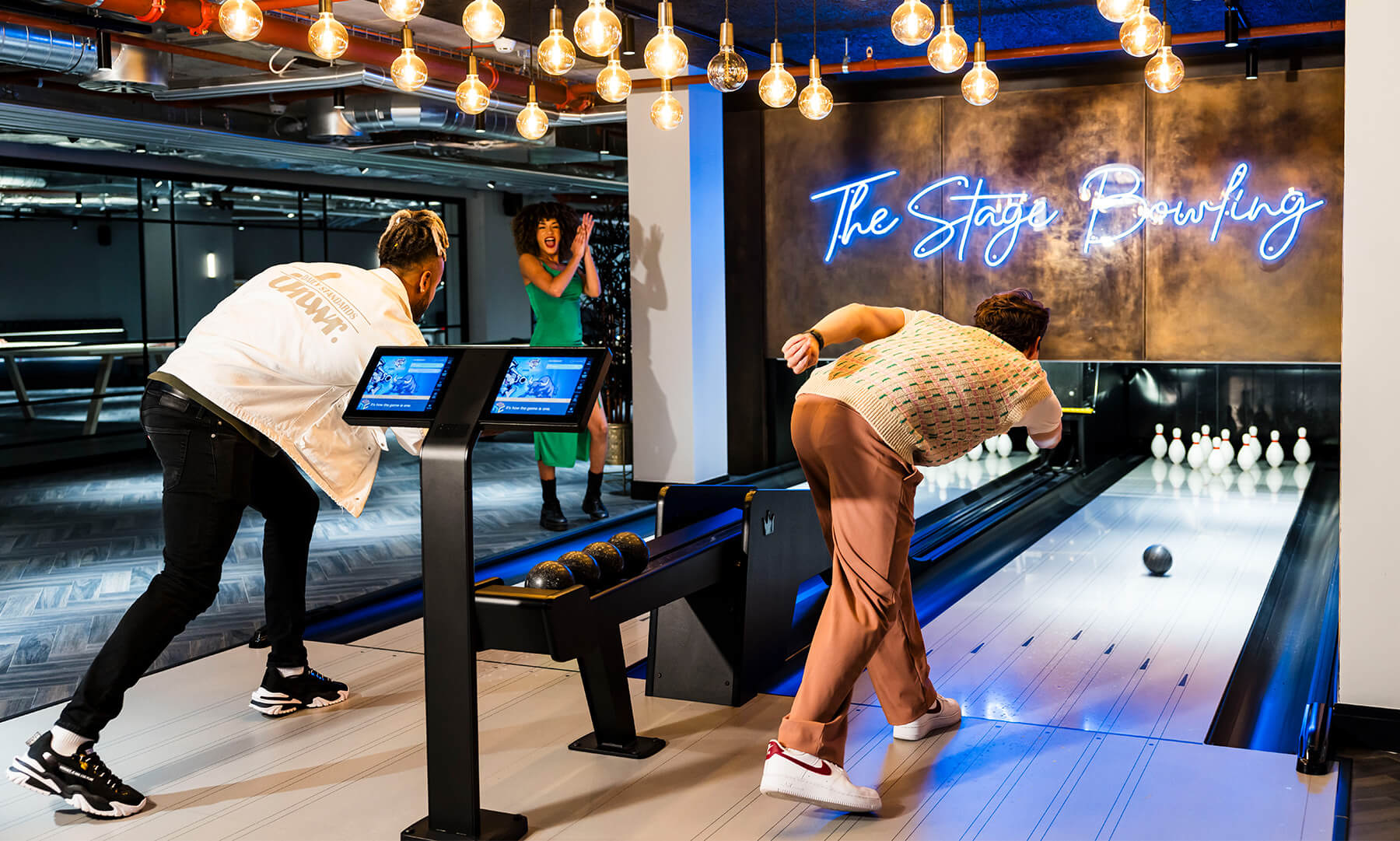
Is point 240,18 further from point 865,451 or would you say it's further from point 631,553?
point 865,451

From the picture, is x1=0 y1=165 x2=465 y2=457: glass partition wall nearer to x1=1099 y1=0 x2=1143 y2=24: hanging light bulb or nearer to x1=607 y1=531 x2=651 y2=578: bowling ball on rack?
x1=607 y1=531 x2=651 y2=578: bowling ball on rack

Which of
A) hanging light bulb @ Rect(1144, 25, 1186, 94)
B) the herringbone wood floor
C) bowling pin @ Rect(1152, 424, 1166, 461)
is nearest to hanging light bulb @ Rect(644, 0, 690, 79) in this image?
hanging light bulb @ Rect(1144, 25, 1186, 94)

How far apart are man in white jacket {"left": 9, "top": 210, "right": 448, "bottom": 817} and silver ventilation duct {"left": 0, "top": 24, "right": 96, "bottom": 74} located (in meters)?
3.14

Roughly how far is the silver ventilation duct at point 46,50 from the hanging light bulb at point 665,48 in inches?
125

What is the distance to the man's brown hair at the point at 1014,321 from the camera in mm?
3002

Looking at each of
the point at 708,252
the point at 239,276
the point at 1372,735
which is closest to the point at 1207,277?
the point at 708,252

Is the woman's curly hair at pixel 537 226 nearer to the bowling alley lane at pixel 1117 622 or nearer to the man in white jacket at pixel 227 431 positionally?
the bowling alley lane at pixel 1117 622

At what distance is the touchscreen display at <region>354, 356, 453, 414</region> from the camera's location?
8.85 ft

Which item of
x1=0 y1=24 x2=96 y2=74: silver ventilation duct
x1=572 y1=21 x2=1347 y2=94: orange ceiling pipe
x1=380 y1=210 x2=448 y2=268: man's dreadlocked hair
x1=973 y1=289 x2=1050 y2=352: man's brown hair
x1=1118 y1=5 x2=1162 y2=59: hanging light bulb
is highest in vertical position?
x1=572 y1=21 x2=1347 y2=94: orange ceiling pipe

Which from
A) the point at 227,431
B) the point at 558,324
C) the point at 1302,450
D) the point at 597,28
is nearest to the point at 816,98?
the point at 597,28

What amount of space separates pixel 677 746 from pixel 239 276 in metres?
10.9

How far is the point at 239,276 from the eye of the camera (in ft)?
41.6

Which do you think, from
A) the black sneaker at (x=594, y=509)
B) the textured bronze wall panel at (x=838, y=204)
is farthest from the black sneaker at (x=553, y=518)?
the textured bronze wall panel at (x=838, y=204)

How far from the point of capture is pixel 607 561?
2881 millimetres
